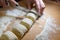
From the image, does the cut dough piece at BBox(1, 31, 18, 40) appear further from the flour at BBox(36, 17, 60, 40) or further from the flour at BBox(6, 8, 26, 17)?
the flour at BBox(6, 8, 26, 17)

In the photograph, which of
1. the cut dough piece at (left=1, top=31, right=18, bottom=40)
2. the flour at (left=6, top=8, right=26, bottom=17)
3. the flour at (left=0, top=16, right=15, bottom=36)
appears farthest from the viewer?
the flour at (left=6, top=8, right=26, bottom=17)

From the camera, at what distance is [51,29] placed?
3.29 ft

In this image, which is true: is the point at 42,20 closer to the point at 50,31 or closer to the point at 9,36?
the point at 50,31

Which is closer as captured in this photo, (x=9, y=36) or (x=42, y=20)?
(x=9, y=36)

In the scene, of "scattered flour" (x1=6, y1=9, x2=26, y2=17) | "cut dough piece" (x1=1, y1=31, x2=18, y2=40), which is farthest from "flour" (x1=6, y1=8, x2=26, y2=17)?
"cut dough piece" (x1=1, y1=31, x2=18, y2=40)

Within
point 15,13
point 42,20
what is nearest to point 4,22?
point 15,13

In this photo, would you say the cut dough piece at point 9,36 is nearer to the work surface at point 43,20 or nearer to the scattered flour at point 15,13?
the work surface at point 43,20

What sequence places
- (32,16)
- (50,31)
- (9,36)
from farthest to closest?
(32,16)
(50,31)
(9,36)

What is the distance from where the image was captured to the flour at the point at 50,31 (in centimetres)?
91

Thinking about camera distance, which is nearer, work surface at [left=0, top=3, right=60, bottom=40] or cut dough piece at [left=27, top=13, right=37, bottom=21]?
work surface at [left=0, top=3, right=60, bottom=40]

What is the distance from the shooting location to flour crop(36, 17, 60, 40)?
91 cm

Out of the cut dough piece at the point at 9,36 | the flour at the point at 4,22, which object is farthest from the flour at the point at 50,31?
the flour at the point at 4,22

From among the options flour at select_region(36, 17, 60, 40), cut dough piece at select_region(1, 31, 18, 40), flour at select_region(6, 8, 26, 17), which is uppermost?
flour at select_region(6, 8, 26, 17)

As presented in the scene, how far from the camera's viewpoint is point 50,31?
980 mm
